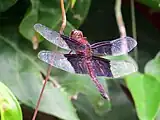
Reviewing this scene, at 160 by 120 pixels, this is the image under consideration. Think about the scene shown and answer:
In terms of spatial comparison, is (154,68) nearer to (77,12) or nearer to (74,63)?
(77,12)

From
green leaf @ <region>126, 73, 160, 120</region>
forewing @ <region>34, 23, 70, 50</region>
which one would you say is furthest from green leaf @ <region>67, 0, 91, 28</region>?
forewing @ <region>34, 23, 70, 50</region>

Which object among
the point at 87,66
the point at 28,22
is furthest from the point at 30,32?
the point at 87,66

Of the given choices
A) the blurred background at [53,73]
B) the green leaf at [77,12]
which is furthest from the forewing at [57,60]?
the green leaf at [77,12]

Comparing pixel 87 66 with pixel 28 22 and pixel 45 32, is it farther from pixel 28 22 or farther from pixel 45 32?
pixel 28 22

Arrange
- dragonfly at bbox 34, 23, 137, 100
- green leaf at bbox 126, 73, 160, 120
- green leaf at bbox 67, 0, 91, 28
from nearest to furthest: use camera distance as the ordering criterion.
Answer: dragonfly at bbox 34, 23, 137, 100, green leaf at bbox 126, 73, 160, 120, green leaf at bbox 67, 0, 91, 28

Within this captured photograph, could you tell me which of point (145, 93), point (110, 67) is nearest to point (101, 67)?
point (110, 67)

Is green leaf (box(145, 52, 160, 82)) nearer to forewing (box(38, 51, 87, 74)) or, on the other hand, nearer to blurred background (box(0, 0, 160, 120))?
blurred background (box(0, 0, 160, 120))

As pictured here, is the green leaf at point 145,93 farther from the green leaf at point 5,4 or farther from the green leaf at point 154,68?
the green leaf at point 5,4

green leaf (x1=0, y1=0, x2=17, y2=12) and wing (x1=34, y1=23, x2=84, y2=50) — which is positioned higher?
wing (x1=34, y1=23, x2=84, y2=50)
